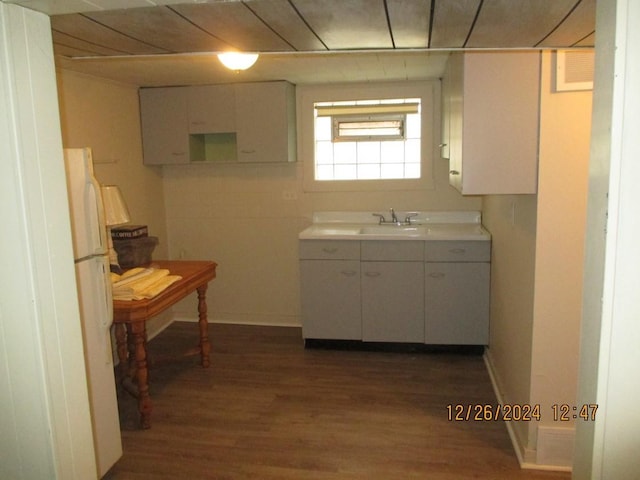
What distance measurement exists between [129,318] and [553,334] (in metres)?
2.09

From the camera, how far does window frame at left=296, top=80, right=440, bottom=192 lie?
4.09 metres

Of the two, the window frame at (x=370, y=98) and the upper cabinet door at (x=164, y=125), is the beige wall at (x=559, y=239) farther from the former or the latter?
the upper cabinet door at (x=164, y=125)

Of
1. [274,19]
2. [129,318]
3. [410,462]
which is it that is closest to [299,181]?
[129,318]

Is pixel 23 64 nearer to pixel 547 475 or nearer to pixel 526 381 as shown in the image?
pixel 526 381

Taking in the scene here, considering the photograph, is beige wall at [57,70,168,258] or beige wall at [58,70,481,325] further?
beige wall at [58,70,481,325]

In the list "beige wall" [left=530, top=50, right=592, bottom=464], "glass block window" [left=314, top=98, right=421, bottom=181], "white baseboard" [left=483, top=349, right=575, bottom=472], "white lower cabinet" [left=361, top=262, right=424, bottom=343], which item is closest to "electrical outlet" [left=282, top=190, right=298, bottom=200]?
"glass block window" [left=314, top=98, right=421, bottom=181]

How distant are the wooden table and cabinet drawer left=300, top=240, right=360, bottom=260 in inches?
28.0

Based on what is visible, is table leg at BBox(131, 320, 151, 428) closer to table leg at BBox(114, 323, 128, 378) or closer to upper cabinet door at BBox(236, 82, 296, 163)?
table leg at BBox(114, 323, 128, 378)

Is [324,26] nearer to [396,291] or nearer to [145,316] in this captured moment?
[145,316]

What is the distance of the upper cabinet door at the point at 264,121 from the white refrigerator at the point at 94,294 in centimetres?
193

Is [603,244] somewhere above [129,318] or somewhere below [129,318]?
above

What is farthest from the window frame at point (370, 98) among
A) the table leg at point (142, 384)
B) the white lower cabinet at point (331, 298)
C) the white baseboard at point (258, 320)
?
the table leg at point (142, 384)

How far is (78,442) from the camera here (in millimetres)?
1126

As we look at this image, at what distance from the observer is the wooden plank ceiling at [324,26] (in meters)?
0.96
